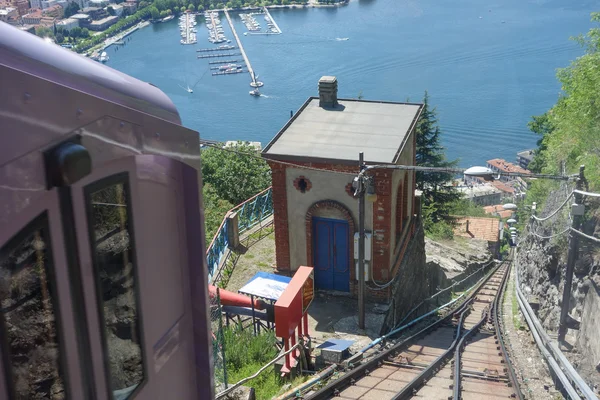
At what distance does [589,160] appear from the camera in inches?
593

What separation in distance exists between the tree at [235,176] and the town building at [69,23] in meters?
69.7

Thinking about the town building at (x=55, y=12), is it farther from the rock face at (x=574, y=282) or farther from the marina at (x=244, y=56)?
the rock face at (x=574, y=282)

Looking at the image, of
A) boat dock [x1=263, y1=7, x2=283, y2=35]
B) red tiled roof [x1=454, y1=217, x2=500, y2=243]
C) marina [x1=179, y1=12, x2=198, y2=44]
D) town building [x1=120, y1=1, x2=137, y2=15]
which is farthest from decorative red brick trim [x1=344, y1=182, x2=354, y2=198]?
town building [x1=120, y1=1, x2=137, y2=15]

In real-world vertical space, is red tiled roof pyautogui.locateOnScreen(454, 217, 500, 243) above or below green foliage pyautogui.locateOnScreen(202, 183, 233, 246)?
below

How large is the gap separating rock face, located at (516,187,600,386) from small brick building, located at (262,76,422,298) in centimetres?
350

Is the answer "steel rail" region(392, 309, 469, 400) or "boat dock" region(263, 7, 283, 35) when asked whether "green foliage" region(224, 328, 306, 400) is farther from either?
"boat dock" region(263, 7, 283, 35)

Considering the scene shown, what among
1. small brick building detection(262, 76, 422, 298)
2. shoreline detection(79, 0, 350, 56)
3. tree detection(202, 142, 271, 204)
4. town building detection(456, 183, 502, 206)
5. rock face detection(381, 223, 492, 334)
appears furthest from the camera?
shoreline detection(79, 0, 350, 56)

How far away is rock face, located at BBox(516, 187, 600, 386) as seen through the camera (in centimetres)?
1000

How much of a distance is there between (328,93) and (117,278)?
12.1 m

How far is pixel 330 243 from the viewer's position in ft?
41.3

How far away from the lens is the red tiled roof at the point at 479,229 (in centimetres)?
3322

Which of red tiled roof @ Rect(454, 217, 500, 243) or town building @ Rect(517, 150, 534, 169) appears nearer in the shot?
red tiled roof @ Rect(454, 217, 500, 243)

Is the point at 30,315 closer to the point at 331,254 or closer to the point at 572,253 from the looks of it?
the point at 572,253

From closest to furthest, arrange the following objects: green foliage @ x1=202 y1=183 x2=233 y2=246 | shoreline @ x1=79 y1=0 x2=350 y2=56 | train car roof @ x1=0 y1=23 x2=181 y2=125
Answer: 1. train car roof @ x1=0 y1=23 x2=181 y2=125
2. green foliage @ x1=202 y1=183 x2=233 y2=246
3. shoreline @ x1=79 y1=0 x2=350 y2=56
